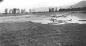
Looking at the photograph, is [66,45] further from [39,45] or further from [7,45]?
[7,45]

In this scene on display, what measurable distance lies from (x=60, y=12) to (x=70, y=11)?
1554 centimetres

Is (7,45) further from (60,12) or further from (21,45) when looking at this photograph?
(60,12)

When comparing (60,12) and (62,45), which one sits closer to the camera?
(62,45)

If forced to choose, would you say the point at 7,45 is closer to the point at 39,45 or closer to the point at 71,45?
the point at 39,45

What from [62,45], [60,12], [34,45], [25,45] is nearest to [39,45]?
[34,45]

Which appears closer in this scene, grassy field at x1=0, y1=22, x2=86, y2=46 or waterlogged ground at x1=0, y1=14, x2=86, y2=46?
grassy field at x1=0, y1=22, x2=86, y2=46

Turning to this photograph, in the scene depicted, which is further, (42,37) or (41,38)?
(42,37)

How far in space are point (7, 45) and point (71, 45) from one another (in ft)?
31.6

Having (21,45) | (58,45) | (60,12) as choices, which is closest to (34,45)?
(21,45)

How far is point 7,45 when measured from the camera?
1848 centimetres

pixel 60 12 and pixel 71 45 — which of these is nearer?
pixel 71 45

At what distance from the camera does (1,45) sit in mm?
18000

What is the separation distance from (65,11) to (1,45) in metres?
171

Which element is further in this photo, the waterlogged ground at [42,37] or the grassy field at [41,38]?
the waterlogged ground at [42,37]
